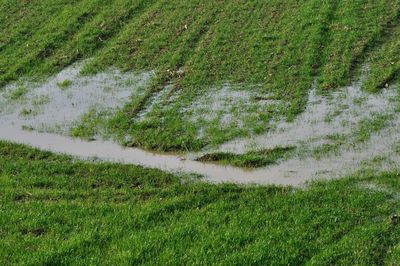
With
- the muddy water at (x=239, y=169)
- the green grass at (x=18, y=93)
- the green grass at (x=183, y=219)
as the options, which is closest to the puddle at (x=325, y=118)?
the muddy water at (x=239, y=169)

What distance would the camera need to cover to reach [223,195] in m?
15.1

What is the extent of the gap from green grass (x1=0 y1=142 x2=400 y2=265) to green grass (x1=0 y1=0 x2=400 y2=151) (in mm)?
3080

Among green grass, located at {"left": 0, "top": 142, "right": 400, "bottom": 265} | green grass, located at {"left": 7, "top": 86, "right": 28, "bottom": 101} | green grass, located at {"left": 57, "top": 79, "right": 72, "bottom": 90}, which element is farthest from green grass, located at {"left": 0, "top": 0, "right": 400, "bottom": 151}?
green grass, located at {"left": 0, "top": 142, "right": 400, "bottom": 265}

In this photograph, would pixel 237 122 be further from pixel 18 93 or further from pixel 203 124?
pixel 18 93

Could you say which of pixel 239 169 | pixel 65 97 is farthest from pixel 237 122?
pixel 65 97

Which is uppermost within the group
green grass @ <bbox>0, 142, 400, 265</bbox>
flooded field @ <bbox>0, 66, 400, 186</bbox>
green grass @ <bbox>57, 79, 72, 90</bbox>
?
green grass @ <bbox>0, 142, 400, 265</bbox>

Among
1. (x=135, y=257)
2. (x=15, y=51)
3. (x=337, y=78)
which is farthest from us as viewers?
(x=15, y=51)

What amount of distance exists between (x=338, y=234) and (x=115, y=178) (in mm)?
6136

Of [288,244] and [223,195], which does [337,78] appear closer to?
[223,195]

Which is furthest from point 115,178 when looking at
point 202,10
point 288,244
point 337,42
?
point 202,10

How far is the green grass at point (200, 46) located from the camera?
2033 centimetres

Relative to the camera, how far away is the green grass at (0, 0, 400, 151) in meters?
20.3

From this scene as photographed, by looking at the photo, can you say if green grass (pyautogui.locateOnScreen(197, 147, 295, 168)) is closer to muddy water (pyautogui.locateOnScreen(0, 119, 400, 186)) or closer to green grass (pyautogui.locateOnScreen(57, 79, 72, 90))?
muddy water (pyautogui.locateOnScreen(0, 119, 400, 186))

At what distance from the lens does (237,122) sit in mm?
19391
